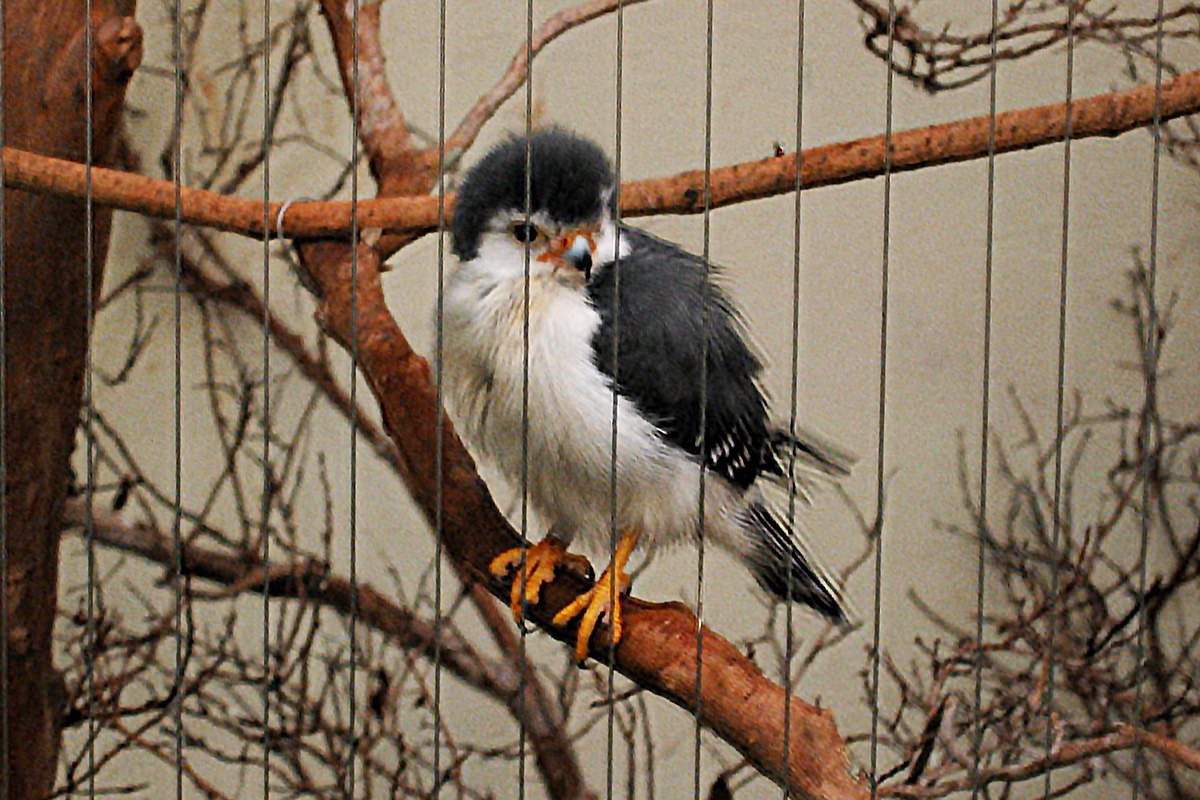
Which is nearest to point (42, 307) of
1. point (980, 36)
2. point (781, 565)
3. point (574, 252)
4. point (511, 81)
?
point (511, 81)

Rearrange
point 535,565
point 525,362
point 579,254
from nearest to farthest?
point 525,362, point 579,254, point 535,565

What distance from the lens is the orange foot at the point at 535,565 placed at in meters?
1.10

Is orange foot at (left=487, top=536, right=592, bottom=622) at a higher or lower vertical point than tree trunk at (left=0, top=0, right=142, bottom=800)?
lower

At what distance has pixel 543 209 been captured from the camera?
984 mm

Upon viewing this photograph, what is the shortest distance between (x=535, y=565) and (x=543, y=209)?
Result: 0.32 meters

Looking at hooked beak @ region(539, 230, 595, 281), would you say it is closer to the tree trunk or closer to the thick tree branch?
the thick tree branch

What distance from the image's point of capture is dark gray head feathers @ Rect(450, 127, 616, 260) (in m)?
0.98

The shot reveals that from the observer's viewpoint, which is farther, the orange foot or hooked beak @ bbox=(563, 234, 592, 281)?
the orange foot

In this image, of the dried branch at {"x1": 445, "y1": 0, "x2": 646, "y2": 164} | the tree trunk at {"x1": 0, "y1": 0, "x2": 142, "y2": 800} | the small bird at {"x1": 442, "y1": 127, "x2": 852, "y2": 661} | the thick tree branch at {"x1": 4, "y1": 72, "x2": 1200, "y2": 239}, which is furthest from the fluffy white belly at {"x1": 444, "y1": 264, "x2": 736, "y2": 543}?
the tree trunk at {"x1": 0, "y1": 0, "x2": 142, "y2": 800}

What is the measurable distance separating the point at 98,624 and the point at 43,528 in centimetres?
19

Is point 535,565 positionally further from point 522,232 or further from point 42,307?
point 42,307

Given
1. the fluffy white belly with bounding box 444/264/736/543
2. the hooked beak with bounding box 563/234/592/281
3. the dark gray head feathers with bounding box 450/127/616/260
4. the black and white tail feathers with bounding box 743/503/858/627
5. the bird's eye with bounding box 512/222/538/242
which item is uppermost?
the dark gray head feathers with bounding box 450/127/616/260

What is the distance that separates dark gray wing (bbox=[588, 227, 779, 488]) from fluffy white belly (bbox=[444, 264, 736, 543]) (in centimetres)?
1

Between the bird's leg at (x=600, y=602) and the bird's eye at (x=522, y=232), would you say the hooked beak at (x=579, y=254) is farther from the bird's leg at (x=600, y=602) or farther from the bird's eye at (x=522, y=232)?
the bird's leg at (x=600, y=602)
